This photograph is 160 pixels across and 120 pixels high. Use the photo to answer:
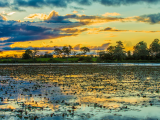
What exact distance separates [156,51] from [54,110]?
542 feet

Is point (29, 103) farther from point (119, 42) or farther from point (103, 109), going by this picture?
point (119, 42)

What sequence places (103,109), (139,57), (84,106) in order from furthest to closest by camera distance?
1. (139,57)
2. (84,106)
3. (103,109)

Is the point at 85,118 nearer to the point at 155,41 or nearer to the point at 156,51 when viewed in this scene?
the point at 156,51

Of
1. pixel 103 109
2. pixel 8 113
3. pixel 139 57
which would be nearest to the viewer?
pixel 8 113

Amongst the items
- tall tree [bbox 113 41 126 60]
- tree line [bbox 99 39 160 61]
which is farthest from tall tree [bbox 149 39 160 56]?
tall tree [bbox 113 41 126 60]

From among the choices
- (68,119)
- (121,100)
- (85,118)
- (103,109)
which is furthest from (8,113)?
(121,100)

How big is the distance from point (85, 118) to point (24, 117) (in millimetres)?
3876

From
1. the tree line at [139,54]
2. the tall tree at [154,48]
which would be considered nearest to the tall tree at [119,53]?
the tree line at [139,54]

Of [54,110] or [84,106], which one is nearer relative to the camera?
[54,110]

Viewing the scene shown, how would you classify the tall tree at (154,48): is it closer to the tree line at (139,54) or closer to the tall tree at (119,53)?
the tree line at (139,54)

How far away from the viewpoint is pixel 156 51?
535 ft

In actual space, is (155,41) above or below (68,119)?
above

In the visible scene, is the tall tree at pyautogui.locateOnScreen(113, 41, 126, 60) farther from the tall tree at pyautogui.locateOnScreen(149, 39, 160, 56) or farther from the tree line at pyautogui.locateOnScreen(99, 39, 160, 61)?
the tall tree at pyautogui.locateOnScreen(149, 39, 160, 56)

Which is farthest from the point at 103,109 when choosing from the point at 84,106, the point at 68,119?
the point at 68,119
